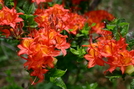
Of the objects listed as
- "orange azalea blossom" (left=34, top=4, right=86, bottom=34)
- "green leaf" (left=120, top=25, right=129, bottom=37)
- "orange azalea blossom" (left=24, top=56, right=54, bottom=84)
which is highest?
"orange azalea blossom" (left=34, top=4, right=86, bottom=34)

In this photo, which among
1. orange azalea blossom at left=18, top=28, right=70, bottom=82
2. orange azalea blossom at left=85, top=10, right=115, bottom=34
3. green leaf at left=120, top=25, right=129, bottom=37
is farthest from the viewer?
orange azalea blossom at left=85, top=10, right=115, bottom=34

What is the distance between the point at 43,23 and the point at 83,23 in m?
0.29

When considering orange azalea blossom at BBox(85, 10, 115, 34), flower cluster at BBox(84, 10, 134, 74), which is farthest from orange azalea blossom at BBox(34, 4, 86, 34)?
flower cluster at BBox(84, 10, 134, 74)

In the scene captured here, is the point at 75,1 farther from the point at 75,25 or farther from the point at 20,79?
the point at 20,79

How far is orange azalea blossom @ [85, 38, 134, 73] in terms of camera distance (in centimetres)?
101

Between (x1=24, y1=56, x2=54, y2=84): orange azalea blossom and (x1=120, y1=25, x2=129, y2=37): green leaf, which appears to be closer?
(x1=24, y1=56, x2=54, y2=84): orange azalea blossom

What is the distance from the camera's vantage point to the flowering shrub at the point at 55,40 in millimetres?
1014

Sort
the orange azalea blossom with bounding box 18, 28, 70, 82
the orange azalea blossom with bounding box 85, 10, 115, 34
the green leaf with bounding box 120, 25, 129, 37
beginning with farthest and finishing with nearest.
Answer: the orange azalea blossom with bounding box 85, 10, 115, 34 < the green leaf with bounding box 120, 25, 129, 37 < the orange azalea blossom with bounding box 18, 28, 70, 82

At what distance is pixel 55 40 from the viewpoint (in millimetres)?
1088

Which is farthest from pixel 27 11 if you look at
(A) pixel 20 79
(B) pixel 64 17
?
(A) pixel 20 79

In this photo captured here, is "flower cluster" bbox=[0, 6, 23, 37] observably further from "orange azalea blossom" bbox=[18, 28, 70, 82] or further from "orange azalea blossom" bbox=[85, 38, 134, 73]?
"orange azalea blossom" bbox=[85, 38, 134, 73]

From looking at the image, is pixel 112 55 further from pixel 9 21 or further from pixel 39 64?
pixel 9 21

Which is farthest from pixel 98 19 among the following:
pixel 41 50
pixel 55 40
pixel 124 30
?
pixel 41 50

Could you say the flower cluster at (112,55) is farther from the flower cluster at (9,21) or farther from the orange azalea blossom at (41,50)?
the flower cluster at (9,21)
